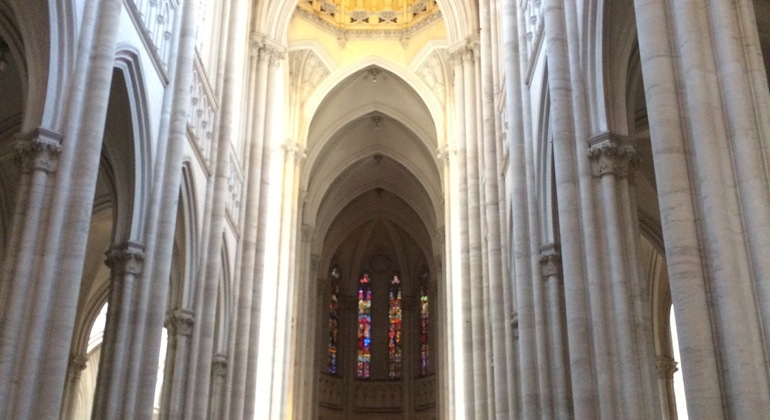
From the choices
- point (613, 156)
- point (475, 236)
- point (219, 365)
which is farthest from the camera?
point (475, 236)

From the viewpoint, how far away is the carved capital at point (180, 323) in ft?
59.0

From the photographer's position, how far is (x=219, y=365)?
69.9 ft

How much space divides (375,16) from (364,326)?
17930 millimetres

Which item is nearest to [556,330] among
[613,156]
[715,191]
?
[613,156]

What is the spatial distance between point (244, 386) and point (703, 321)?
1586cm

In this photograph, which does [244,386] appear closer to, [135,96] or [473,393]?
[473,393]

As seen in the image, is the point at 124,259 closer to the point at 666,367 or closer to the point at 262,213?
the point at 262,213

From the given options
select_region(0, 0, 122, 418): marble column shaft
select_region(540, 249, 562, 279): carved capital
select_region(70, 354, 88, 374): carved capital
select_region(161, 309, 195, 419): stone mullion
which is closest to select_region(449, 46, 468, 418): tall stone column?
select_region(161, 309, 195, 419): stone mullion

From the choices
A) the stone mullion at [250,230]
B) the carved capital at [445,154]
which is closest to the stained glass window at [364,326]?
the carved capital at [445,154]

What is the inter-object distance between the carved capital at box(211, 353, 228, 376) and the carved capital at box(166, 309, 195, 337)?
3229 mm

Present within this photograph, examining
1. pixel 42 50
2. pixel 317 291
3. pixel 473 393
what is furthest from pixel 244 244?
pixel 317 291

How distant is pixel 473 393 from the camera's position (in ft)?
77.9

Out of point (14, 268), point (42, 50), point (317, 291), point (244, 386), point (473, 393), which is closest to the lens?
point (14, 268)

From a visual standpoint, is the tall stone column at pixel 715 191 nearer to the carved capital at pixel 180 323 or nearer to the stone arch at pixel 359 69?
the carved capital at pixel 180 323
